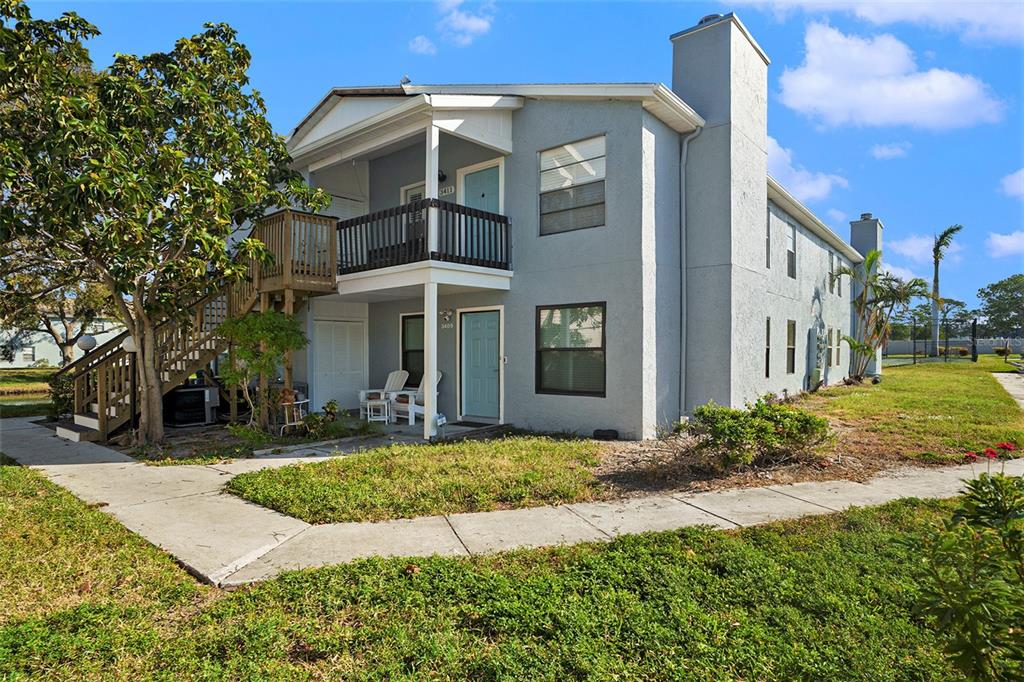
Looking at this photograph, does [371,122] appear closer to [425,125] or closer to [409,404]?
[425,125]

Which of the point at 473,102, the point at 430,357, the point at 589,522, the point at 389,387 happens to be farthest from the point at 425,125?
the point at 589,522

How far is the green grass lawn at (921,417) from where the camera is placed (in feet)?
27.8

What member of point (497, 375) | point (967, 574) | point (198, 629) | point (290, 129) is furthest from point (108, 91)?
point (967, 574)

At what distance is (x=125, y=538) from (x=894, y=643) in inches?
227

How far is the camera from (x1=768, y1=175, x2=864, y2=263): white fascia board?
1273 centimetres

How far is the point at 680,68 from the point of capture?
10.9 meters

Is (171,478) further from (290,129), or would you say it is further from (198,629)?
(290,129)

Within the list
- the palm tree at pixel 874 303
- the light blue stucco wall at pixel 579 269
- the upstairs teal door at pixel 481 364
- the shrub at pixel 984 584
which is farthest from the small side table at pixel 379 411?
the palm tree at pixel 874 303

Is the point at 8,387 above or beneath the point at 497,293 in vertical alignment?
beneath

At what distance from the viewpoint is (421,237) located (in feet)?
32.0

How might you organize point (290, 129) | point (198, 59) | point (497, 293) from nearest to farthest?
point (198, 59) < point (497, 293) < point (290, 129)

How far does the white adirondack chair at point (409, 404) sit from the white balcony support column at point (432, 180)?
3242 millimetres

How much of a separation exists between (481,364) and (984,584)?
32.0ft

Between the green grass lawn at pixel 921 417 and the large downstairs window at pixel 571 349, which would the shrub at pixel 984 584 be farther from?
the large downstairs window at pixel 571 349
